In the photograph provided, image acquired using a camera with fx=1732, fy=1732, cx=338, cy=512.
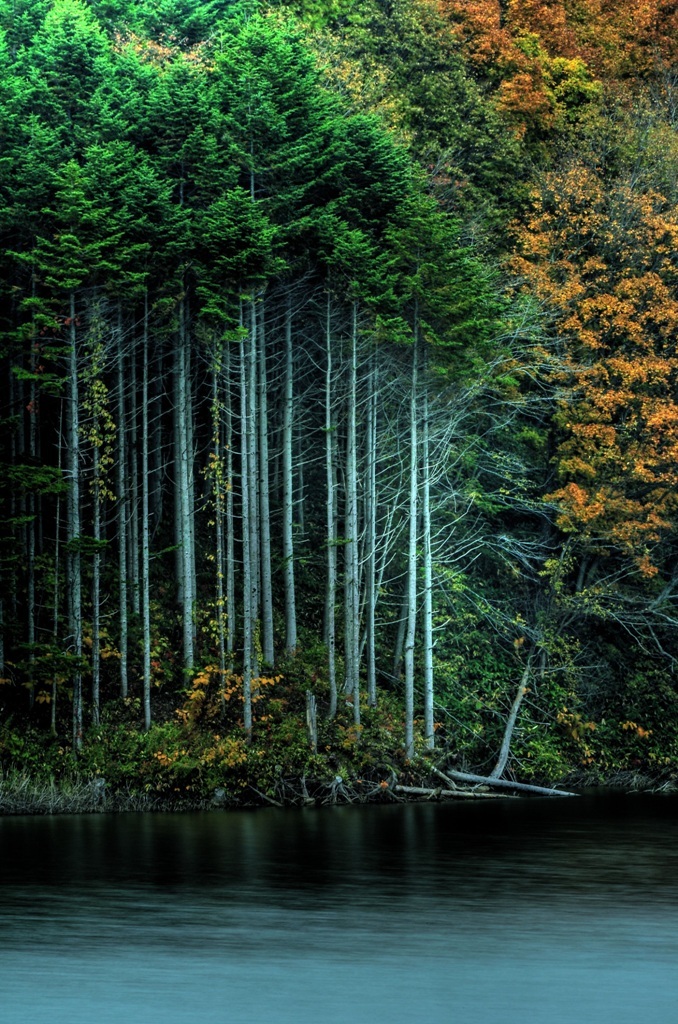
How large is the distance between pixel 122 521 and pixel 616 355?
43.6 ft

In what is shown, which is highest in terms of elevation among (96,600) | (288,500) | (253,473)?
(253,473)

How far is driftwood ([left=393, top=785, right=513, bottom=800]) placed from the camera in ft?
117

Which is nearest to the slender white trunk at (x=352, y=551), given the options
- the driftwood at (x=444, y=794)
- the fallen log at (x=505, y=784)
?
the driftwood at (x=444, y=794)

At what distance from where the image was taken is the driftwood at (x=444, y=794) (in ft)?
117

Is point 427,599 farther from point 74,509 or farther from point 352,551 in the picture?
point 74,509

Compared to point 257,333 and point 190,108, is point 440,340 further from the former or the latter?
point 190,108

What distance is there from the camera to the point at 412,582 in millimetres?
37750

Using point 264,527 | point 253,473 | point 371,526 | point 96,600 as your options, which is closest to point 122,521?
point 96,600

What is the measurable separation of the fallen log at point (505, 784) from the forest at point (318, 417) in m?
0.65

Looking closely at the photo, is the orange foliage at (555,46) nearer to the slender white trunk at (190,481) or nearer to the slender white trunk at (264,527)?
the slender white trunk at (264,527)

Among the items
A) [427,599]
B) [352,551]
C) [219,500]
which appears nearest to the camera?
[219,500]

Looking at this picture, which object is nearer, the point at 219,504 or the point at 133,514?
the point at 219,504

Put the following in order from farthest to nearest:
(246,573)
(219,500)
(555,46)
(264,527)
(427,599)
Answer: (555,46)
(427,599)
(264,527)
(219,500)
(246,573)

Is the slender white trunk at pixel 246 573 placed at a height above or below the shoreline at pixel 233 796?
above
